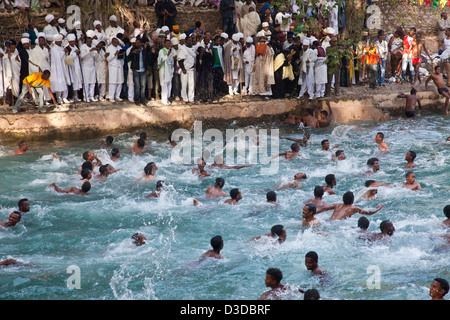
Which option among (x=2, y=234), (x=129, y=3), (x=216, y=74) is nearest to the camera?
(x=2, y=234)

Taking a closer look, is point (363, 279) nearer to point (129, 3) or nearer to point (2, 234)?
point (2, 234)

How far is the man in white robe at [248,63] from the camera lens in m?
16.2

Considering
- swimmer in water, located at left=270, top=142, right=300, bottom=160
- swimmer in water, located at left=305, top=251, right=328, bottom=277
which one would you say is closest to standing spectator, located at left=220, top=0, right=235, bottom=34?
swimmer in water, located at left=270, top=142, right=300, bottom=160

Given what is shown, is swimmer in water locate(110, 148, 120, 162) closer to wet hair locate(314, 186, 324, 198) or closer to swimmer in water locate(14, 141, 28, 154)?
swimmer in water locate(14, 141, 28, 154)

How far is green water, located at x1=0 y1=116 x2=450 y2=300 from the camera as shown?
7902 mm

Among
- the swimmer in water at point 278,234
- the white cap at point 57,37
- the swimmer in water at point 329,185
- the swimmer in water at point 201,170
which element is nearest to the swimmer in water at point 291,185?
the swimmer in water at point 329,185

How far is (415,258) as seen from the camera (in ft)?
27.7

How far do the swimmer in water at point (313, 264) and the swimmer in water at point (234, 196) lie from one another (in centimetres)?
285

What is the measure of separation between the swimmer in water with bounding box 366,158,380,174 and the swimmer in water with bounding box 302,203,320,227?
325 centimetres

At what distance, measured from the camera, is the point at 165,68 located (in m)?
15.4

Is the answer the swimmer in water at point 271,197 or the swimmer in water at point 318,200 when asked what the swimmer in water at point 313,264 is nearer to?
the swimmer in water at point 318,200

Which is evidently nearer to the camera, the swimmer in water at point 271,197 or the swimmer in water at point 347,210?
the swimmer in water at point 347,210

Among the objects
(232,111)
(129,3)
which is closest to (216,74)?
(232,111)
